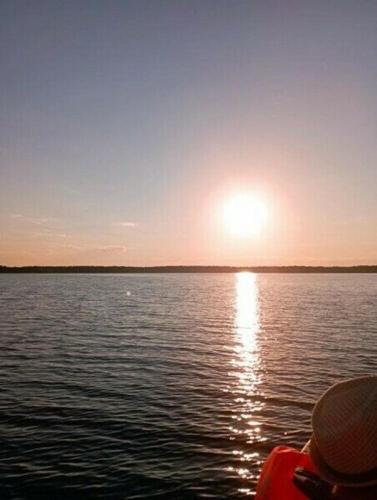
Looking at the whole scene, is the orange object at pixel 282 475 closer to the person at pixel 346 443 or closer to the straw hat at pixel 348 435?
the person at pixel 346 443

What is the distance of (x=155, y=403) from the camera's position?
2411 cm

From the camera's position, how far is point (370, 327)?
52812 mm

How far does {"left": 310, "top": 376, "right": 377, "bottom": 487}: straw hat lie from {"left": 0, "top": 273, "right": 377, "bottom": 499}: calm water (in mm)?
12107

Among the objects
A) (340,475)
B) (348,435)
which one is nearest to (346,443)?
(348,435)

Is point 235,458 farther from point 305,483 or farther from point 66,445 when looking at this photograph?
point 305,483

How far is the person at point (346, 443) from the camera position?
A: 390 cm

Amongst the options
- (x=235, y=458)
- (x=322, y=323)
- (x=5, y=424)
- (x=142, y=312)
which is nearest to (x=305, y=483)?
(x=235, y=458)

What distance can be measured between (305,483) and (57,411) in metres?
19.9

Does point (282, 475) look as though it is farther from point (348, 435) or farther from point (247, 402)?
point (247, 402)

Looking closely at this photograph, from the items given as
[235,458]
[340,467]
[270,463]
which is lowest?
[235,458]

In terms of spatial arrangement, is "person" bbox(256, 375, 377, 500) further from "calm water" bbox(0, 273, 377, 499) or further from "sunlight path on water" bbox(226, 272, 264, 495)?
"sunlight path on water" bbox(226, 272, 264, 495)

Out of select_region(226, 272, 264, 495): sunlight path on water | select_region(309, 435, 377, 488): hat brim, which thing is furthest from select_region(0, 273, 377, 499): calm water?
select_region(309, 435, 377, 488): hat brim

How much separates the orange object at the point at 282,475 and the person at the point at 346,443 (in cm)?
71

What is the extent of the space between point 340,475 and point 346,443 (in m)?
0.26
